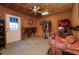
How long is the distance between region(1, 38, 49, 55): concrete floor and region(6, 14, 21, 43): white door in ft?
0.30

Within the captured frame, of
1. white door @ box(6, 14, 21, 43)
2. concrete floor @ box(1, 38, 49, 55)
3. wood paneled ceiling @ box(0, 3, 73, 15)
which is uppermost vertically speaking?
wood paneled ceiling @ box(0, 3, 73, 15)

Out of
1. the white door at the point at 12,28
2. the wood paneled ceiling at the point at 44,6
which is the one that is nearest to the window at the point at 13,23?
the white door at the point at 12,28

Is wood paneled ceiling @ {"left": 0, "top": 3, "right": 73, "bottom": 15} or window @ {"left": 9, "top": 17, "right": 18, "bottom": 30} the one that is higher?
wood paneled ceiling @ {"left": 0, "top": 3, "right": 73, "bottom": 15}

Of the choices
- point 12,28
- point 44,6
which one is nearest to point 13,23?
point 12,28

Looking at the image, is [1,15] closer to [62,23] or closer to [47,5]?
[47,5]

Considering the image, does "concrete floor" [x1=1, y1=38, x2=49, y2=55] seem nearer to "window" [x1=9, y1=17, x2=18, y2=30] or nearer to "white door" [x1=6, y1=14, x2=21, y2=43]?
"white door" [x1=6, y1=14, x2=21, y2=43]

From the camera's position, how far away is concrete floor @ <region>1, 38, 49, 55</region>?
6.05 ft

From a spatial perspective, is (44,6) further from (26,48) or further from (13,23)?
(26,48)

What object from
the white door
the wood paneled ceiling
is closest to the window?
the white door

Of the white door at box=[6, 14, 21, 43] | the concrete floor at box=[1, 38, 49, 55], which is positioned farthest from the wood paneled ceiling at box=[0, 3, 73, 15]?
the concrete floor at box=[1, 38, 49, 55]

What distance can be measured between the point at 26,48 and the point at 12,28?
42 cm

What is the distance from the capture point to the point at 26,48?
185cm

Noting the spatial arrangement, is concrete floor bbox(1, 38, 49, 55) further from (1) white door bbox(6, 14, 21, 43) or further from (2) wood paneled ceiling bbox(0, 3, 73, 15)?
(2) wood paneled ceiling bbox(0, 3, 73, 15)
